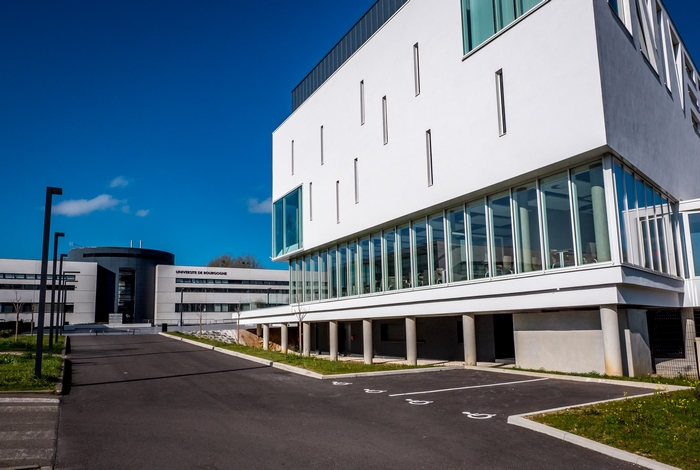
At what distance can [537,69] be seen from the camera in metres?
17.8

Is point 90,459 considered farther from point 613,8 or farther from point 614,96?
point 613,8

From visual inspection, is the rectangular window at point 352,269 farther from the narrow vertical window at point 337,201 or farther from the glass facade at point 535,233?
the glass facade at point 535,233

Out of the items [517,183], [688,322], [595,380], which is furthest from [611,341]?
[688,322]

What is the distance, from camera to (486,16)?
20.1 m

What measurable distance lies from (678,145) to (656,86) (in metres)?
3.95

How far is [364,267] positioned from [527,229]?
11250mm

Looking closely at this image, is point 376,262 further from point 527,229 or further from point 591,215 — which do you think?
point 591,215

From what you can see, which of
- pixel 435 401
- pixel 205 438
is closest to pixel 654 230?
pixel 435 401

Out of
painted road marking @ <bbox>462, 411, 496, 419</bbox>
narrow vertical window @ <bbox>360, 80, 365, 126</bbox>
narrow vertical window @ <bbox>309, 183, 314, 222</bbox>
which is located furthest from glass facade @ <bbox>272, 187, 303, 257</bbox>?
painted road marking @ <bbox>462, 411, 496, 419</bbox>

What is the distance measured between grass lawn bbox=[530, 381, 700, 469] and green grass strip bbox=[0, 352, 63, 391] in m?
12.2

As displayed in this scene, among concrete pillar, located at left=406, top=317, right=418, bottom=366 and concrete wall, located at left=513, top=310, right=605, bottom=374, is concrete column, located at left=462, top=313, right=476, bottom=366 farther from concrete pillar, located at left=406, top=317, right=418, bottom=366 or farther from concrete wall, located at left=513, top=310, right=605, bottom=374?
concrete pillar, located at left=406, top=317, right=418, bottom=366

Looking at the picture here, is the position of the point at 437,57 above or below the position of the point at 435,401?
above

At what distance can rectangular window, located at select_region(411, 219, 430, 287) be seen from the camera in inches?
923

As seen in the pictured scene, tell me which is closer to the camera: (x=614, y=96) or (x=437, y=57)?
(x=614, y=96)
